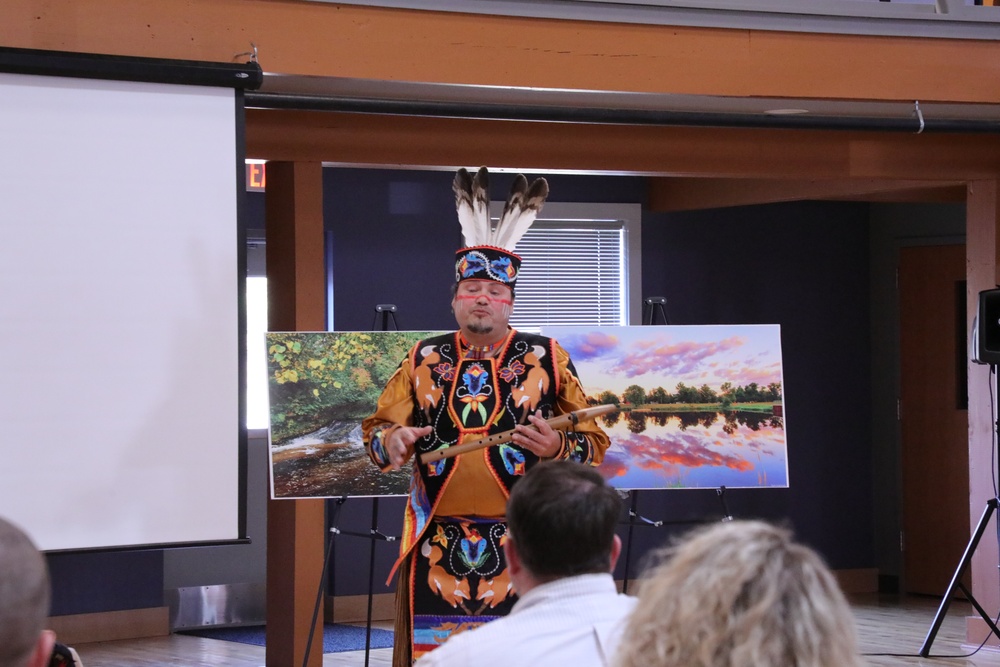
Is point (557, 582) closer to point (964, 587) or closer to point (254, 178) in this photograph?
point (964, 587)

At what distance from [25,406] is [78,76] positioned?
0.95 metres

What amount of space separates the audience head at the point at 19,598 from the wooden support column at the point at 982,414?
5033 mm

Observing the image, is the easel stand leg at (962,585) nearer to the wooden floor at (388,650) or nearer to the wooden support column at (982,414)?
the wooden floor at (388,650)

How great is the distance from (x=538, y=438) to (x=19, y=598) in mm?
2158

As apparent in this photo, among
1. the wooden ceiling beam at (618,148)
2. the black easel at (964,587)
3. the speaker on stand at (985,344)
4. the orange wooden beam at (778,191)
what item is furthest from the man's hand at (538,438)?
the orange wooden beam at (778,191)

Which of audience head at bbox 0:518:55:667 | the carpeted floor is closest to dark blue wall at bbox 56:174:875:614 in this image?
the carpeted floor

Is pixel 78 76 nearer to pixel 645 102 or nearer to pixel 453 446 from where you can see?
pixel 453 446

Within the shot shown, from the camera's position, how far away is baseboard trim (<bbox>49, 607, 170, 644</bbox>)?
6223mm

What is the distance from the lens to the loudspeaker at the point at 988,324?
5184mm

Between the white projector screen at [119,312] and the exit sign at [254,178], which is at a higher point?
the exit sign at [254,178]

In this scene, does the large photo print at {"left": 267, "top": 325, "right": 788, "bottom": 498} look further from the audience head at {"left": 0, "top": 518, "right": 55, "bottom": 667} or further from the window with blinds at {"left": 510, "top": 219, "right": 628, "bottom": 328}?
the audience head at {"left": 0, "top": 518, "right": 55, "bottom": 667}

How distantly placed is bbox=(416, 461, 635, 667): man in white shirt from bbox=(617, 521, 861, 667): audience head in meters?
0.41

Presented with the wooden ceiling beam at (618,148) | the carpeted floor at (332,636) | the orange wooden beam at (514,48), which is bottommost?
the carpeted floor at (332,636)

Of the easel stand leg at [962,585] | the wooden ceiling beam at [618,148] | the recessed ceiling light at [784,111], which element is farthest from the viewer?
the easel stand leg at [962,585]
